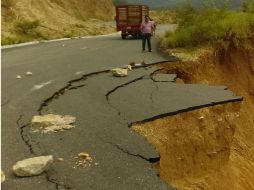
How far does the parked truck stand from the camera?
30.2 metres

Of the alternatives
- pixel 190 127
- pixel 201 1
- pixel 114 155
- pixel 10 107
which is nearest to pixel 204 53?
pixel 201 1

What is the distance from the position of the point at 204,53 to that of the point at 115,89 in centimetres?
683

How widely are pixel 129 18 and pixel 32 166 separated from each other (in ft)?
83.8

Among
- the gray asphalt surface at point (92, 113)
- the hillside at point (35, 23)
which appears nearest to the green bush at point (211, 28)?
the gray asphalt surface at point (92, 113)

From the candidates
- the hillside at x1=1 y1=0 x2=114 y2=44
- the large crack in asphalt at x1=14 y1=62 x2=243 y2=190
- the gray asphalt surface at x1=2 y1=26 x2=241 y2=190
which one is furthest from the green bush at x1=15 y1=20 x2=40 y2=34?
the large crack in asphalt at x1=14 y1=62 x2=243 y2=190

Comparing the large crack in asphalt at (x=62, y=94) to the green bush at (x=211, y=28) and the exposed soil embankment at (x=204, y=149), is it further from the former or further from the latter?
the green bush at (x=211, y=28)

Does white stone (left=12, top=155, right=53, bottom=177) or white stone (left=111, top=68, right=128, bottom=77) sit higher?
white stone (left=12, top=155, right=53, bottom=177)

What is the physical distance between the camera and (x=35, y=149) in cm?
691

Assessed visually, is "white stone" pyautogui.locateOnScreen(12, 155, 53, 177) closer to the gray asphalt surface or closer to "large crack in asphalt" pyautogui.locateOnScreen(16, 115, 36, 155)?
the gray asphalt surface

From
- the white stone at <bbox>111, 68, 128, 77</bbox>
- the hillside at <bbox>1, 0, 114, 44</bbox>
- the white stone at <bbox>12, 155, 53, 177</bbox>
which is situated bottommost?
the hillside at <bbox>1, 0, 114, 44</bbox>

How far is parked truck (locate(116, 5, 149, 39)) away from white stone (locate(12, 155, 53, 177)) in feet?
80.0

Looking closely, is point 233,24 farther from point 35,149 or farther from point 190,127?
point 35,149

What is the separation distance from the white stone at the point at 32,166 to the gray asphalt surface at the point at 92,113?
0.30ft

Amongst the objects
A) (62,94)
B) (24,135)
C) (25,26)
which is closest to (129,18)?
(25,26)
